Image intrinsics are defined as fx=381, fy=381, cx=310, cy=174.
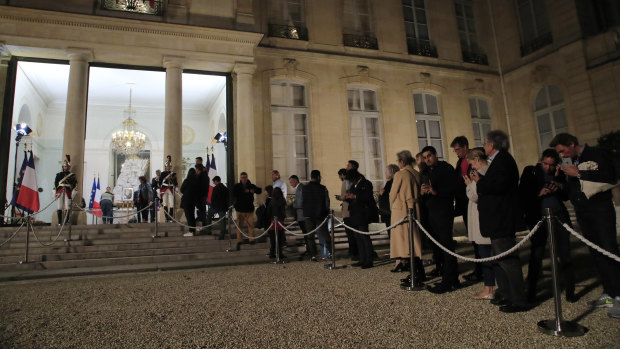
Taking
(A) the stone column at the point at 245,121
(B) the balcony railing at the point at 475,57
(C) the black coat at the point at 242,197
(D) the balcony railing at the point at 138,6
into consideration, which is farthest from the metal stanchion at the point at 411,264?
(B) the balcony railing at the point at 475,57

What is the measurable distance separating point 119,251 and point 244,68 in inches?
228

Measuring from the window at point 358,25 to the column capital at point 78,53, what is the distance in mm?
7383

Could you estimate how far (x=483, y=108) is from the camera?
554 inches

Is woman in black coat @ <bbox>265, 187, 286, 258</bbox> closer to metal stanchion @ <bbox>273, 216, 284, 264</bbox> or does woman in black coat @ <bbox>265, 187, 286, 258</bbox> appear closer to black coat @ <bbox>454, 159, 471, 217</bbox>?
metal stanchion @ <bbox>273, 216, 284, 264</bbox>

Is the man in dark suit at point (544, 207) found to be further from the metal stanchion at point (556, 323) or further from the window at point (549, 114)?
the window at point (549, 114)

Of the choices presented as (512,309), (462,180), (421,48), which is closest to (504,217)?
(512,309)

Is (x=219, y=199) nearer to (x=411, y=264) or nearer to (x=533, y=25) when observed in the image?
(x=411, y=264)

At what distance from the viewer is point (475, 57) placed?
1409 centimetres

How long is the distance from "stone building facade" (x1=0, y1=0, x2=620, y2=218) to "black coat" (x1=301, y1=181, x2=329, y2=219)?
368cm

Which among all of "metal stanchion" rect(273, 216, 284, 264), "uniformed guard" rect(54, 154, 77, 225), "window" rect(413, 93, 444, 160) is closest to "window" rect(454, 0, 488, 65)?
"window" rect(413, 93, 444, 160)

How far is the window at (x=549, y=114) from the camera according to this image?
12352mm

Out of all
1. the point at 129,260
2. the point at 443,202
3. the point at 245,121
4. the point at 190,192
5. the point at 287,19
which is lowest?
the point at 129,260

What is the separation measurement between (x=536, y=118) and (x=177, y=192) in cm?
1189

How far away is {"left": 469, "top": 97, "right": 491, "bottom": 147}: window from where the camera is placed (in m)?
13.7
